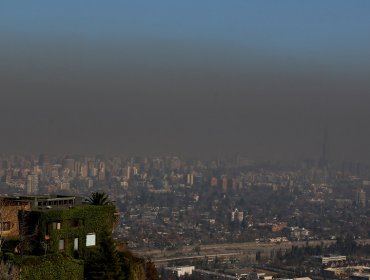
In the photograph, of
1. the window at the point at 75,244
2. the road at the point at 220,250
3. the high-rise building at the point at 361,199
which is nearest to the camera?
the window at the point at 75,244

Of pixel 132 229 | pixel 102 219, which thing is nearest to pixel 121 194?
pixel 132 229

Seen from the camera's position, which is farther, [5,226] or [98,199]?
[98,199]

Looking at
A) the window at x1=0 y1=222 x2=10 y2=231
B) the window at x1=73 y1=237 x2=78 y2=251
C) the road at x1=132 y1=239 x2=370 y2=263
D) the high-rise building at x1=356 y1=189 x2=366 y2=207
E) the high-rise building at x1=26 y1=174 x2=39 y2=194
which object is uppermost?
the window at x1=0 y1=222 x2=10 y2=231

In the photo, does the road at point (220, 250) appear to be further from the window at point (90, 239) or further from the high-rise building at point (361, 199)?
the window at point (90, 239)

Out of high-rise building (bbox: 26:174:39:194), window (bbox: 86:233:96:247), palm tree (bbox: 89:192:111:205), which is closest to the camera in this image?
window (bbox: 86:233:96:247)

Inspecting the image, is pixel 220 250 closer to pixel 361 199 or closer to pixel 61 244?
pixel 361 199

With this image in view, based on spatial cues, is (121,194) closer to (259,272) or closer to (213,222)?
(213,222)

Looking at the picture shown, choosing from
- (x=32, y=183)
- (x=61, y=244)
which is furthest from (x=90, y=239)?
(x=32, y=183)

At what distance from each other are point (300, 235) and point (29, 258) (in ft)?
216

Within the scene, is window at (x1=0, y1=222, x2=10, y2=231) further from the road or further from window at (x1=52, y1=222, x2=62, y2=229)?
the road

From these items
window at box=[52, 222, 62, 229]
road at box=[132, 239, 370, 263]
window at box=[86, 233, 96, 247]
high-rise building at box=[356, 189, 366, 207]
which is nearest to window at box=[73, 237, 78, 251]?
window at box=[86, 233, 96, 247]

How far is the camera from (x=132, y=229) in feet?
237

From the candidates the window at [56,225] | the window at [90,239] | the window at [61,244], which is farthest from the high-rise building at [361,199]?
the window at [56,225]

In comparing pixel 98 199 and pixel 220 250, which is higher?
pixel 98 199
